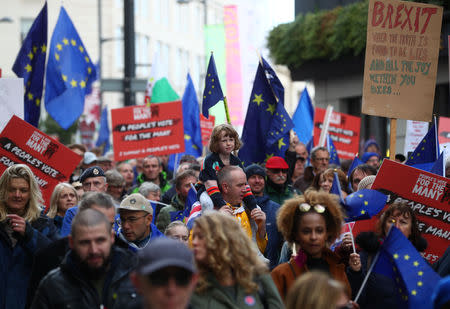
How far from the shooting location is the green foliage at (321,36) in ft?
53.3

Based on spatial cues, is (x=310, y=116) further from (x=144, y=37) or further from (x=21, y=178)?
(x=144, y=37)

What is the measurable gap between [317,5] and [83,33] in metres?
34.3

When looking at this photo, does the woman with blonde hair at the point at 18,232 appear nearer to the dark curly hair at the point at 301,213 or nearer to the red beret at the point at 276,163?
the dark curly hair at the point at 301,213

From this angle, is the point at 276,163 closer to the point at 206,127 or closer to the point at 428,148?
the point at 428,148

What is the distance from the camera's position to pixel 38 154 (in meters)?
8.65

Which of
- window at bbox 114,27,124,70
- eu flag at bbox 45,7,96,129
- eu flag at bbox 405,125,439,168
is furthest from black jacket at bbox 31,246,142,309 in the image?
window at bbox 114,27,124,70

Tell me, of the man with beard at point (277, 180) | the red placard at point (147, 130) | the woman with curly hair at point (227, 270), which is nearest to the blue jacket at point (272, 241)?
the man with beard at point (277, 180)

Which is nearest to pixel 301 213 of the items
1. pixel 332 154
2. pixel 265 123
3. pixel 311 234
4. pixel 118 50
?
pixel 311 234

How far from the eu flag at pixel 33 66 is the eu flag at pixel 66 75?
144 cm

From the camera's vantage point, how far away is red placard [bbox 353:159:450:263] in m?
6.80

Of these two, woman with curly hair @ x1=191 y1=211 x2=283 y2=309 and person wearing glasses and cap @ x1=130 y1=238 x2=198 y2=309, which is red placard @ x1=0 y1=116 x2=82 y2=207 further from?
person wearing glasses and cap @ x1=130 y1=238 x2=198 y2=309

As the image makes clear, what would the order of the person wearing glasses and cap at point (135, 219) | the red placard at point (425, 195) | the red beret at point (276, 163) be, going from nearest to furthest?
the person wearing glasses and cap at point (135, 219) → the red placard at point (425, 195) → the red beret at point (276, 163)

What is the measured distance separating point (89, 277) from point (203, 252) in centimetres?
64

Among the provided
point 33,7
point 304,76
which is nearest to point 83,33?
point 33,7
